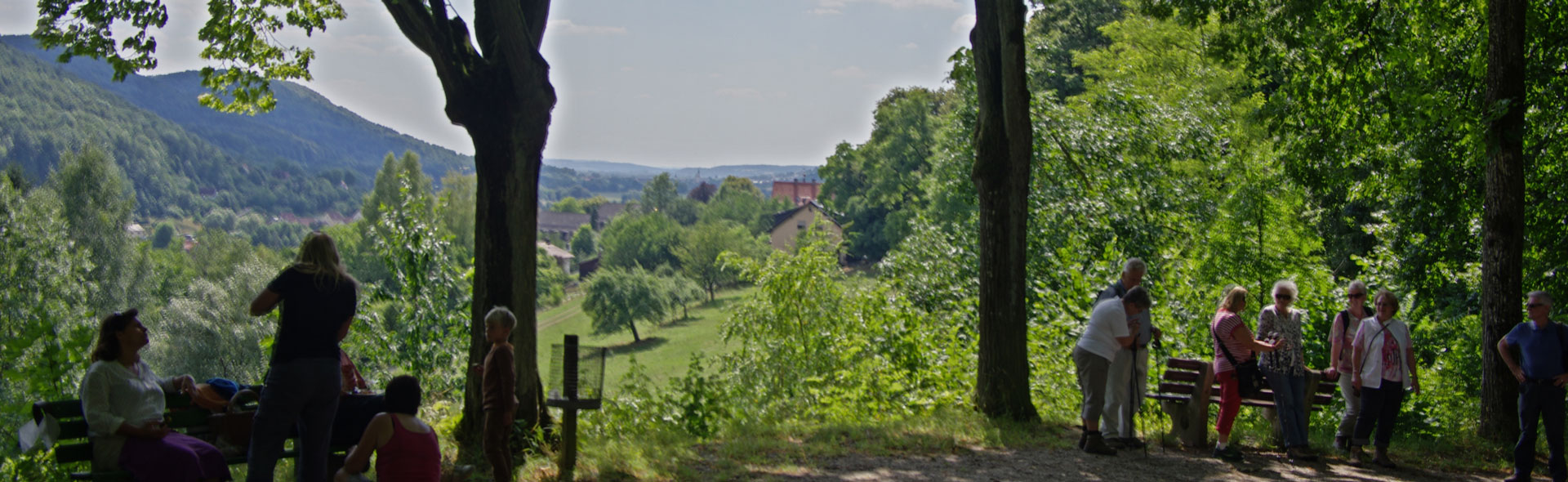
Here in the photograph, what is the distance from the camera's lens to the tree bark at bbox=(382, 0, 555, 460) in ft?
25.1

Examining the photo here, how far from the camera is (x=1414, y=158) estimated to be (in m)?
11.5

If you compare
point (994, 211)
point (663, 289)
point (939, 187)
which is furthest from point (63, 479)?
point (663, 289)

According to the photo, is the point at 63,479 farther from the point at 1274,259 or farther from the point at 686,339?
the point at 686,339

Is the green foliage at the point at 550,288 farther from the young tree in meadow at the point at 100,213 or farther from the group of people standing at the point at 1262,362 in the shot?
the group of people standing at the point at 1262,362

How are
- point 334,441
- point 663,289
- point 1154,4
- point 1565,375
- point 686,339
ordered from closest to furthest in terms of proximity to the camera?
1. point 334,441
2. point 1565,375
3. point 1154,4
4. point 686,339
5. point 663,289

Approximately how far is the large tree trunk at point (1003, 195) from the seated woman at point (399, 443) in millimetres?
5455

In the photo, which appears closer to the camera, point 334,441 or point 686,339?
point 334,441

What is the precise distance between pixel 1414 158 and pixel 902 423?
673 cm

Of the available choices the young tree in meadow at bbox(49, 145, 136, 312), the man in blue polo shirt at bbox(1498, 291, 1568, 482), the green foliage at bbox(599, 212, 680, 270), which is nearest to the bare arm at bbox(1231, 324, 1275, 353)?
the man in blue polo shirt at bbox(1498, 291, 1568, 482)

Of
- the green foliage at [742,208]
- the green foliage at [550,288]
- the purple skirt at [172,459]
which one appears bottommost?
the green foliage at [550,288]

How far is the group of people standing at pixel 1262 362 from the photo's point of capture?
800 centimetres

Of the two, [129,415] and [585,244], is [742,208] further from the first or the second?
[129,415]

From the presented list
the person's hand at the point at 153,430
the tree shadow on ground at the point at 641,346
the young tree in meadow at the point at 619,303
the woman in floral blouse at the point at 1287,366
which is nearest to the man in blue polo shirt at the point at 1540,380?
the woman in floral blouse at the point at 1287,366

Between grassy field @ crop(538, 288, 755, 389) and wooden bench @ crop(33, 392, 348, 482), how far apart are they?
46.7 meters
